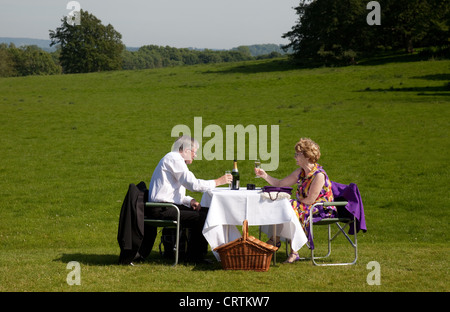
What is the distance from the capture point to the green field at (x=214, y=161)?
8422 mm

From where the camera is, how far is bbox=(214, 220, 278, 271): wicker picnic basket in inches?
333

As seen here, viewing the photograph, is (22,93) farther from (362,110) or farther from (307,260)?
(307,260)

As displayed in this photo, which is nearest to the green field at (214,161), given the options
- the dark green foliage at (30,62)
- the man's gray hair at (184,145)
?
the man's gray hair at (184,145)

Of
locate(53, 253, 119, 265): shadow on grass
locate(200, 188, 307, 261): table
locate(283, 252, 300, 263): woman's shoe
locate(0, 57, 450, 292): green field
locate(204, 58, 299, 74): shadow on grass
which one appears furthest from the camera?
locate(204, 58, 299, 74): shadow on grass

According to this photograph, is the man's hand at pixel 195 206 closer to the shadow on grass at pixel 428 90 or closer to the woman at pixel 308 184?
the woman at pixel 308 184

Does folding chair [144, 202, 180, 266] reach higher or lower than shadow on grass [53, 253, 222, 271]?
higher

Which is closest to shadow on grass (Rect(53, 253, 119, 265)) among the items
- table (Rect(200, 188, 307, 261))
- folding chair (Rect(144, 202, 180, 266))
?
folding chair (Rect(144, 202, 180, 266))

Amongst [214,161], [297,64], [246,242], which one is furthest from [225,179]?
[297,64]

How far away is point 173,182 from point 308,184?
2049mm

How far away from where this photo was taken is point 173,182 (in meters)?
9.12

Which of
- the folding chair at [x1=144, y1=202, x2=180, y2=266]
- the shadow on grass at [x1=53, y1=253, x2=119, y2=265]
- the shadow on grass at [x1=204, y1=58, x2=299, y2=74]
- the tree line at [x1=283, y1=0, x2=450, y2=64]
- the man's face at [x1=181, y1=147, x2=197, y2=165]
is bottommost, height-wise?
the shadow on grass at [x1=53, y1=253, x2=119, y2=265]

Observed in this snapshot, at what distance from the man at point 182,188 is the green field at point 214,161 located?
0.62 m

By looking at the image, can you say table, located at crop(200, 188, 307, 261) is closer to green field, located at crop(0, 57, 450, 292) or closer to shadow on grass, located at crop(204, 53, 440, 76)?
green field, located at crop(0, 57, 450, 292)

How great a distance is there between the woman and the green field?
0.80 metres
